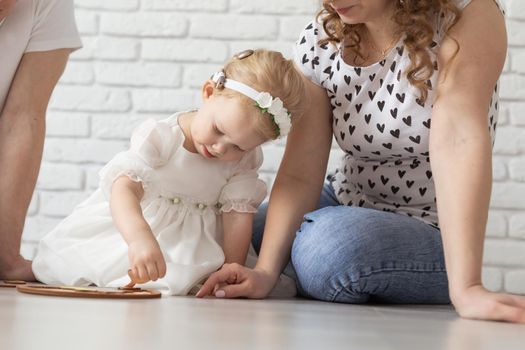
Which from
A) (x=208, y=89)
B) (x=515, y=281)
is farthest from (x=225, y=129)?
(x=515, y=281)

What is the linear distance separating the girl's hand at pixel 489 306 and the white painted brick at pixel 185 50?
1757mm

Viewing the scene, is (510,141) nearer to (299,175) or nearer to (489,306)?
(299,175)

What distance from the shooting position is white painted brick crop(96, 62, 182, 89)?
3.02m

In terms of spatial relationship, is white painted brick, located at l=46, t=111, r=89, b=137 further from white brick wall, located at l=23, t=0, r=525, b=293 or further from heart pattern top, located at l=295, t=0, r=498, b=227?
heart pattern top, located at l=295, t=0, r=498, b=227

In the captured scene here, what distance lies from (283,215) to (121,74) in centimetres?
136

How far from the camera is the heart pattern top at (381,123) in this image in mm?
1772

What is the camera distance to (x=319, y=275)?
1.71 metres

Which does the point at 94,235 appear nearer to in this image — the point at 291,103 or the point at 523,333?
the point at 291,103

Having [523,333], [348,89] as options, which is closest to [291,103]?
[348,89]

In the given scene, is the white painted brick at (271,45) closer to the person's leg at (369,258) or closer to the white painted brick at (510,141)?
the white painted brick at (510,141)

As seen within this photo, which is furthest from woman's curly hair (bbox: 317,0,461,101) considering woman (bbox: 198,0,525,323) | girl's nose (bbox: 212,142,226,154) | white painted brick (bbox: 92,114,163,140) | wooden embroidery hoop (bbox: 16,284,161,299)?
white painted brick (bbox: 92,114,163,140)

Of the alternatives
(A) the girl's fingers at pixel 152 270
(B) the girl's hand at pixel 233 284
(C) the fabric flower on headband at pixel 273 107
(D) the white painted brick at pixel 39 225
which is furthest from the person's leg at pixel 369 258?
(D) the white painted brick at pixel 39 225

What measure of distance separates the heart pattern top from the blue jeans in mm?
148

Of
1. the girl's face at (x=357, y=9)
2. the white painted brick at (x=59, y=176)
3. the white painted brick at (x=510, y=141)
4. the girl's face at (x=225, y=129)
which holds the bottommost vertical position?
the white painted brick at (x=59, y=176)
